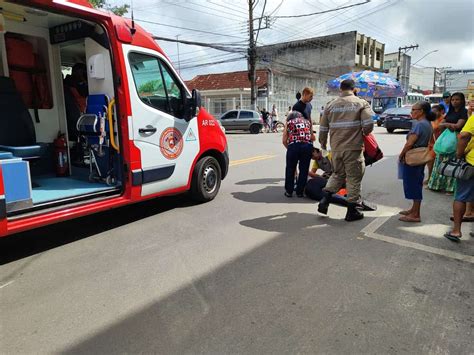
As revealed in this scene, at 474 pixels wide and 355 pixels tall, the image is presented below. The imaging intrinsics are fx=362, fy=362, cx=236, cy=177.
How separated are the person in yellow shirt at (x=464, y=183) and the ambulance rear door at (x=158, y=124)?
3.49 metres

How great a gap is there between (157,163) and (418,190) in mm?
3629

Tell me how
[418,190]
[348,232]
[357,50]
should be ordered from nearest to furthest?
[348,232]
[418,190]
[357,50]

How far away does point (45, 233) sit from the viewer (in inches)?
185

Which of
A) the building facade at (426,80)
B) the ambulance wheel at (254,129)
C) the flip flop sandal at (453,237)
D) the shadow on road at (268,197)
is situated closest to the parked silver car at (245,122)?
the ambulance wheel at (254,129)

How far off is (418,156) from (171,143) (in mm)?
3372

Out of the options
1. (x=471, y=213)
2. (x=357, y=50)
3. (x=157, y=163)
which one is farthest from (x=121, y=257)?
(x=357, y=50)

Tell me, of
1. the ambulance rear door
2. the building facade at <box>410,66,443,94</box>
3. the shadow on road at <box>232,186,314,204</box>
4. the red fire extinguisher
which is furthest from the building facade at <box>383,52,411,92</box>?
the red fire extinguisher

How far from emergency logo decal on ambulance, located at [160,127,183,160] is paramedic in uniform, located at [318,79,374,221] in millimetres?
2052

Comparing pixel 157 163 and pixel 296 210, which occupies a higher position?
pixel 157 163

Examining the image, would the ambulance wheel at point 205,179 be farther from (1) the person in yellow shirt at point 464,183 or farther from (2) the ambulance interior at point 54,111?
(1) the person in yellow shirt at point 464,183

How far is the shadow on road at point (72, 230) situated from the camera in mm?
4184

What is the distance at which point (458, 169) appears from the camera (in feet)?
13.8

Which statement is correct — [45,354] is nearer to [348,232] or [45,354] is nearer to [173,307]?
[173,307]

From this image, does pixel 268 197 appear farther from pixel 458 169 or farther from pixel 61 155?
pixel 61 155
